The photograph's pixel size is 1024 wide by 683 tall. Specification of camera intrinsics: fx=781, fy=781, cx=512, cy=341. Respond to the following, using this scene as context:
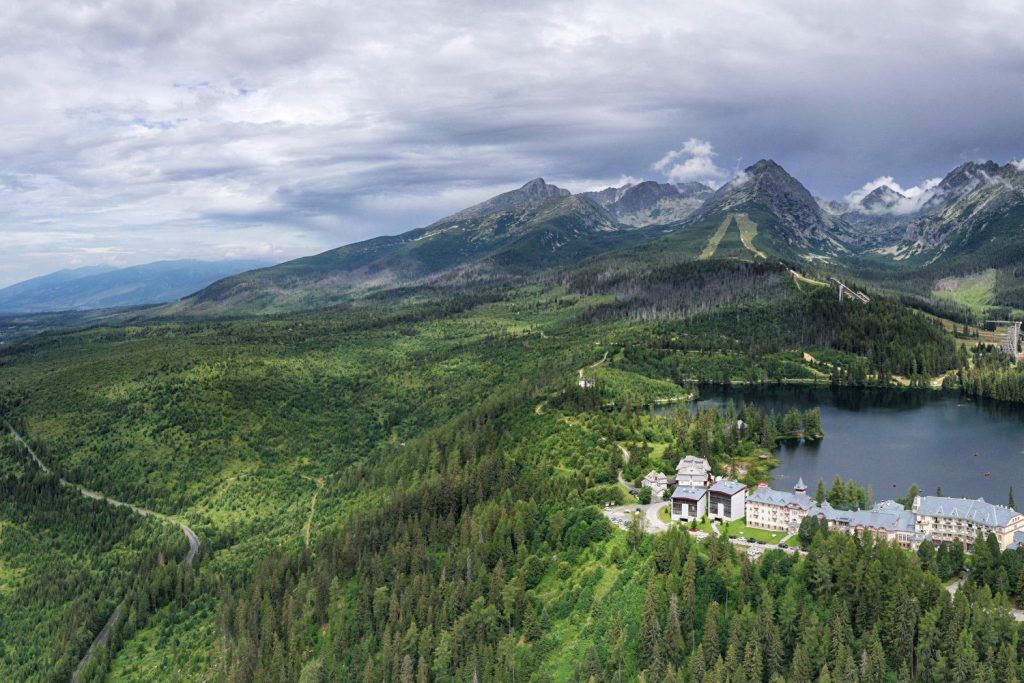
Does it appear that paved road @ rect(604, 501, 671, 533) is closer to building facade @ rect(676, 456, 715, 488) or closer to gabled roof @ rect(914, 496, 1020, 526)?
building facade @ rect(676, 456, 715, 488)

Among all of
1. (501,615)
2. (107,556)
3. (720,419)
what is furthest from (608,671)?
(107,556)

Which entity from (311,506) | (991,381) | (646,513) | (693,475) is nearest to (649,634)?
(646,513)

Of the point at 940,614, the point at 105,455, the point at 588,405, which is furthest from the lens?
the point at 105,455

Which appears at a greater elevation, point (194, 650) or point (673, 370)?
point (673, 370)

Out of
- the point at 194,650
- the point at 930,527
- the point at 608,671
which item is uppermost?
the point at 930,527

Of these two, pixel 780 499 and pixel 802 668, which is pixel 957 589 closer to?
pixel 802 668

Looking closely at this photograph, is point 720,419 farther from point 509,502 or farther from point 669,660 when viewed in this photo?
point 669,660

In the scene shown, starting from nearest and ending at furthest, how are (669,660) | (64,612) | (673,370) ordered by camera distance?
(669,660)
(64,612)
(673,370)

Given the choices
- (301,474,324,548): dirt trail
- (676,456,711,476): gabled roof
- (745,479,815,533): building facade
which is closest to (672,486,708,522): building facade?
(745,479,815,533): building facade
